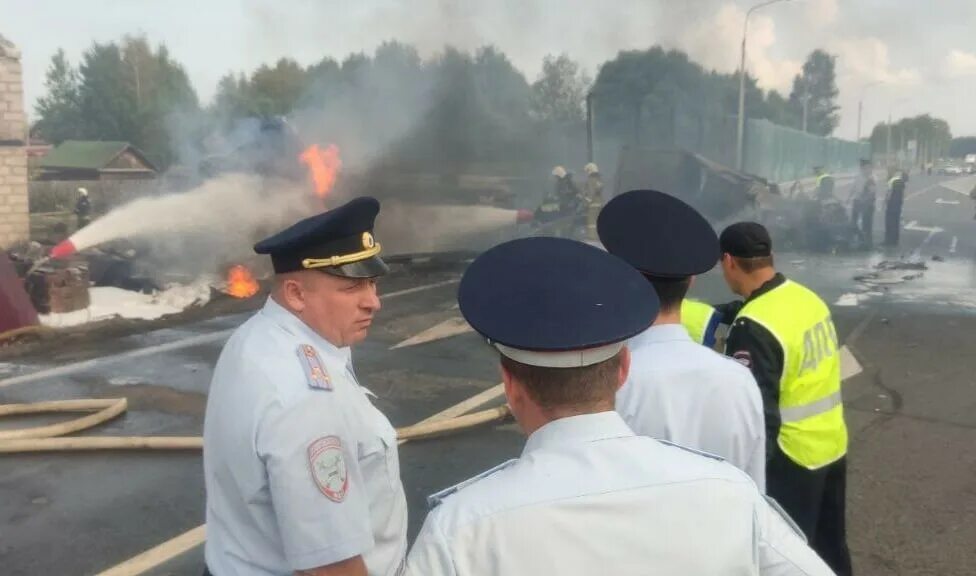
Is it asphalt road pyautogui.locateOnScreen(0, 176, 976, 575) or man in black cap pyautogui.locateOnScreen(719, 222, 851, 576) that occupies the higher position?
man in black cap pyautogui.locateOnScreen(719, 222, 851, 576)

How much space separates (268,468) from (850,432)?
5342 mm

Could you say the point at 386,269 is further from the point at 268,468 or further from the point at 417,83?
the point at 417,83

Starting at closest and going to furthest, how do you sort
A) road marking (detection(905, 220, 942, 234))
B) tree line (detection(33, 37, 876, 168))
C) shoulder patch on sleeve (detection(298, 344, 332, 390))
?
shoulder patch on sleeve (detection(298, 344, 332, 390)) < tree line (detection(33, 37, 876, 168)) < road marking (detection(905, 220, 942, 234))

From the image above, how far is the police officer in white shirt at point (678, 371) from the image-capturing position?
222 cm

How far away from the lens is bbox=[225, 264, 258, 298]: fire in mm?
12758

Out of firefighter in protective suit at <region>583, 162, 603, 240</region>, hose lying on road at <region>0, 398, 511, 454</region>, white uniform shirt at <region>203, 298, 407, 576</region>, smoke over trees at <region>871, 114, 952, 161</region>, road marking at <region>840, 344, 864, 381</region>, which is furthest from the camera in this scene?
smoke over trees at <region>871, 114, 952, 161</region>

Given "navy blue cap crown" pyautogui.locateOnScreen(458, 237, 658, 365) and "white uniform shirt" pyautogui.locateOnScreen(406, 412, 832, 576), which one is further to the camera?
"navy blue cap crown" pyautogui.locateOnScreen(458, 237, 658, 365)

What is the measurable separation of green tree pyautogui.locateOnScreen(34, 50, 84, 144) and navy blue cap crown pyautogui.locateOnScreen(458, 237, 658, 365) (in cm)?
1416

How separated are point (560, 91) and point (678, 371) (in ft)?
79.0

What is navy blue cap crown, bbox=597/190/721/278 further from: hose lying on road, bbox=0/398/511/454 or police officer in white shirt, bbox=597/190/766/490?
hose lying on road, bbox=0/398/511/454

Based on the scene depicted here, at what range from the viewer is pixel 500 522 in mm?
1182

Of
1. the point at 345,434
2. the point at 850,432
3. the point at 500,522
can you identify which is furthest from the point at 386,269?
the point at 850,432

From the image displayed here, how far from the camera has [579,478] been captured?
4.00 feet

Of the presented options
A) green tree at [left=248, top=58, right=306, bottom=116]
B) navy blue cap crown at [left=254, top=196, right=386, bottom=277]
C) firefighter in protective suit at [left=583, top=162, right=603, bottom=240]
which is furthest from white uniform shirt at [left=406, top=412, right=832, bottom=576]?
green tree at [left=248, top=58, right=306, bottom=116]
